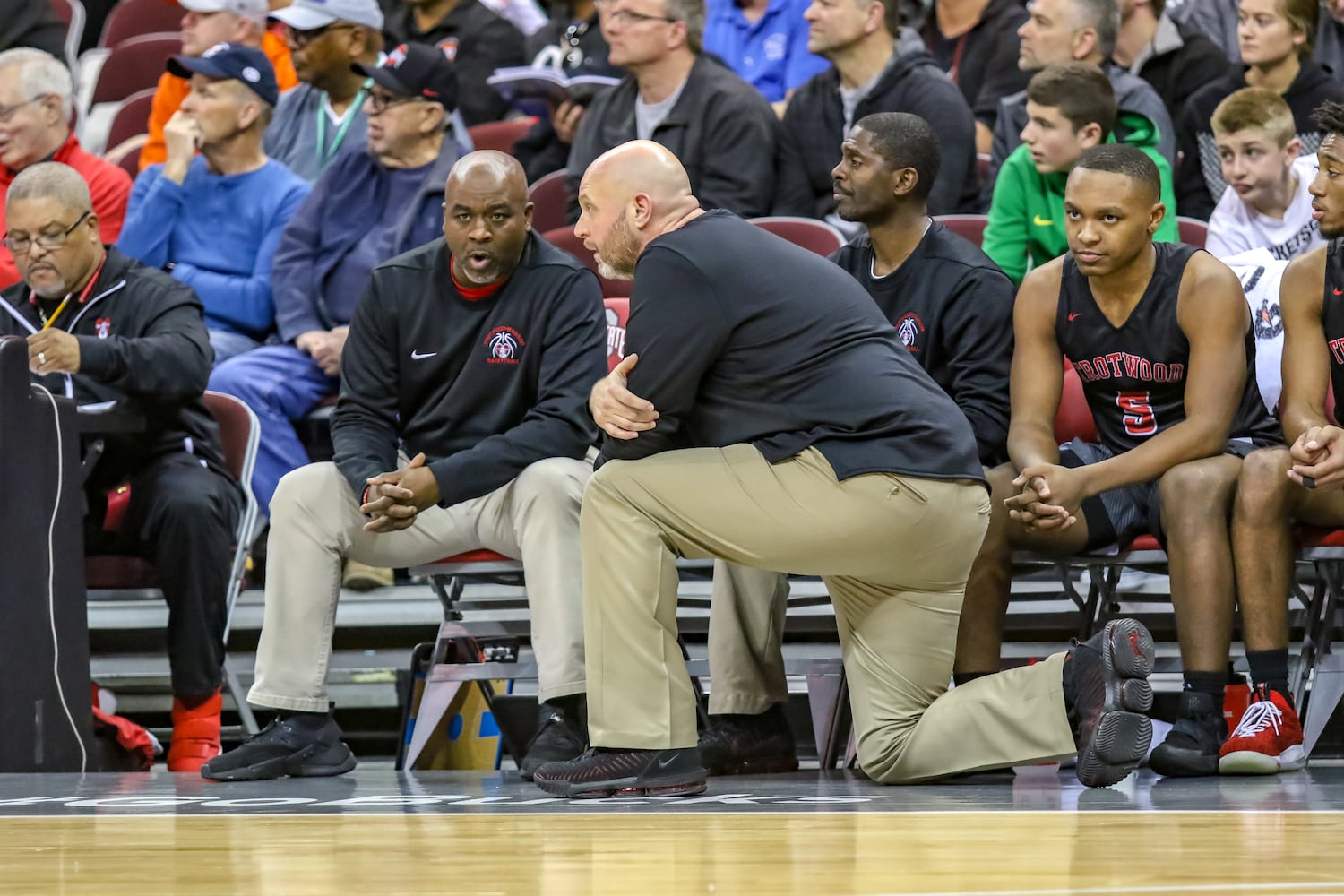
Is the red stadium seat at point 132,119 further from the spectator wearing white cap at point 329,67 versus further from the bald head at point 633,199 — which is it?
the bald head at point 633,199

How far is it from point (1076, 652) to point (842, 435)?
1.90 feet

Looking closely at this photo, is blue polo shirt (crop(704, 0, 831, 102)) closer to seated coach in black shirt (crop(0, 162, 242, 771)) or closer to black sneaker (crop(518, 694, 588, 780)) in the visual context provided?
seated coach in black shirt (crop(0, 162, 242, 771))

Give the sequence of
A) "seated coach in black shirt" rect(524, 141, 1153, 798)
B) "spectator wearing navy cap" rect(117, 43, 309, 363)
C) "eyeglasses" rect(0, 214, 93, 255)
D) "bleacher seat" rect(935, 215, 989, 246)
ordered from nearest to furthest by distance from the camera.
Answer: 1. "seated coach in black shirt" rect(524, 141, 1153, 798)
2. "eyeglasses" rect(0, 214, 93, 255)
3. "bleacher seat" rect(935, 215, 989, 246)
4. "spectator wearing navy cap" rect(117, 43, 309, 363)

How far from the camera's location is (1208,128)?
5535 millimetres

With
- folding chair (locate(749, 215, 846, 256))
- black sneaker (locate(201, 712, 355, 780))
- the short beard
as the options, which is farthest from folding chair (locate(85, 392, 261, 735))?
the short beard

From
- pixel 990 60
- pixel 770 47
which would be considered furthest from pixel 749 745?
pixel 770 47

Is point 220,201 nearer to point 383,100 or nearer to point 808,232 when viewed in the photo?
point 383,100

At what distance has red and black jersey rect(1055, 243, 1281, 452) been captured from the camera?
390cm

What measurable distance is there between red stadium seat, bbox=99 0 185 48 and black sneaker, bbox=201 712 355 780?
18.8 ft

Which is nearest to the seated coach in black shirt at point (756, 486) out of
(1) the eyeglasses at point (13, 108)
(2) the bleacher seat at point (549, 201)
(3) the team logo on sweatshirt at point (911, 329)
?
(3) the team logo on sweatshirt at point (911, 329)

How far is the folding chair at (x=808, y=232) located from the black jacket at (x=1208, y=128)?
128 centimetres

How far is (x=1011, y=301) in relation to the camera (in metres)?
4.11

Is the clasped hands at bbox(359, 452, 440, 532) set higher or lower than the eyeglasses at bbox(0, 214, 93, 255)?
lower

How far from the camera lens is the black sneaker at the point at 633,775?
10.8 feet
